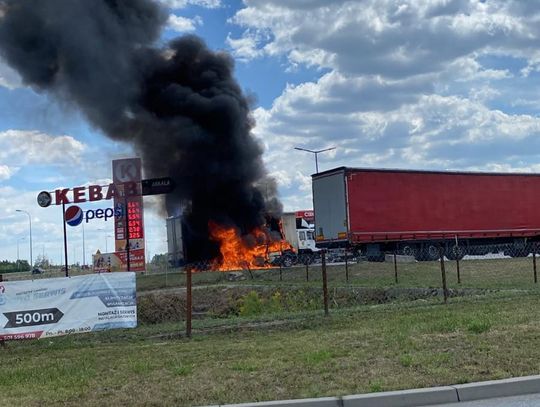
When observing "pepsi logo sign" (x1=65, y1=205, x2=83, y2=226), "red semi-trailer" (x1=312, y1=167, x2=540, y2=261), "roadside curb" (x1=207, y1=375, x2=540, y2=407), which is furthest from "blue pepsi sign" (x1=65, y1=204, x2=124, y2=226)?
"roadside curb" (x1=207, y1=375, x2=540, y2=407)

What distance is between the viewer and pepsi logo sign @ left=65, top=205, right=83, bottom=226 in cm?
2678

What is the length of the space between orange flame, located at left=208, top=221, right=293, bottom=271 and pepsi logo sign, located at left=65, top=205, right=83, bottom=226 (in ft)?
28.5

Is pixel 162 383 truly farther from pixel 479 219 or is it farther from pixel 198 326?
pixel 479 219

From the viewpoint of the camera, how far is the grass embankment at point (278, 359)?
6.42 meters

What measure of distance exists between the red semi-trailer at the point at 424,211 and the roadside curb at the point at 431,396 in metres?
22.5

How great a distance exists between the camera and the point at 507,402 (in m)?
5.96

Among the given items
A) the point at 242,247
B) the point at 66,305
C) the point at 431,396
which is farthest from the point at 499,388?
the point at 242,247

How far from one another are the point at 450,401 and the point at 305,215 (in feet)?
105

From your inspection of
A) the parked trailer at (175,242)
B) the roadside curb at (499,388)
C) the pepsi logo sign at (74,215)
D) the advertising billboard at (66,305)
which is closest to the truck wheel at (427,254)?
the parked trailer at (175,242)

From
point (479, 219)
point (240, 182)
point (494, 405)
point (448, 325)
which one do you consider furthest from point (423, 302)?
point (240, 182)

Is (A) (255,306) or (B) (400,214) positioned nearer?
(A) (255,306)

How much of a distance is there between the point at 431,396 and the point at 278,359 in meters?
2.25

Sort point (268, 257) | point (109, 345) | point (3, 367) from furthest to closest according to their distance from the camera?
1. point (268, 257)
2. point (109, 345)
3. point (3, 367)

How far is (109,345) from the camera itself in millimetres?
10258
